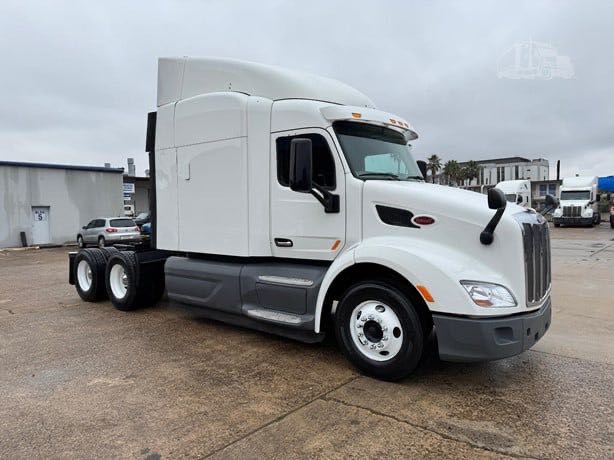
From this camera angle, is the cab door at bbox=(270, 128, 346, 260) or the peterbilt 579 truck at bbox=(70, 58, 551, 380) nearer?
the peterbilt 579 truck at bbox=(70, 58, 551, 380)

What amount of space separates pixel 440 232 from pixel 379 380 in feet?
4.99

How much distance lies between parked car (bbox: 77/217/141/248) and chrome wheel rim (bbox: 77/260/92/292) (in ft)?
43.4

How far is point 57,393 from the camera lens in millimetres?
4137

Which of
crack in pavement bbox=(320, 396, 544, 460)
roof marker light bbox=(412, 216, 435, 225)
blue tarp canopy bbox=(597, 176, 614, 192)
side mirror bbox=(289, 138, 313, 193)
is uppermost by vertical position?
blue tarp canopy bbox=(597, 176, 614, 192)

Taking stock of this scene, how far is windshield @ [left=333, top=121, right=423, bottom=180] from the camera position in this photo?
190 inches

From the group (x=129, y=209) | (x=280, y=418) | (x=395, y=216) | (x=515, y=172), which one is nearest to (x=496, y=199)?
(x=395, y=216)

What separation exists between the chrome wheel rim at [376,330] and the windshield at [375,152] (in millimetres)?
1370

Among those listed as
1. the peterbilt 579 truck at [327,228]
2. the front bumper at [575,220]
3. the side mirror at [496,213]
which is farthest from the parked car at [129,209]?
the side mirror at [496,213]

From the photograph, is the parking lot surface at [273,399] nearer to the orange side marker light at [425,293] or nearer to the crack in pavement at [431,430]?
the crack in pavement at [431,430]

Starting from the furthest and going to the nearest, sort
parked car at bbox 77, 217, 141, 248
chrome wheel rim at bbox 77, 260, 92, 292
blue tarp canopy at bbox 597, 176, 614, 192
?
blue tarp canopy at bbox 597, 176, 614, 192
parked car at bbox 77, 217, 141, 248
chrome wheel rim at bbox 77, 260, 92, 292

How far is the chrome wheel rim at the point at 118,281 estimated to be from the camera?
770 centimetres

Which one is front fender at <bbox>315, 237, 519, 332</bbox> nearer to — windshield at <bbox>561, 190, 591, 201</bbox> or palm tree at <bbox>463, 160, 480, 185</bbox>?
windshield at <bbox>561, 190, 591, 201</bbox>

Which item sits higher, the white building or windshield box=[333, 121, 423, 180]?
the white building

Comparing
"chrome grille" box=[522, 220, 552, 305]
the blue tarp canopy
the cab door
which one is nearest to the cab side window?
the cab door
